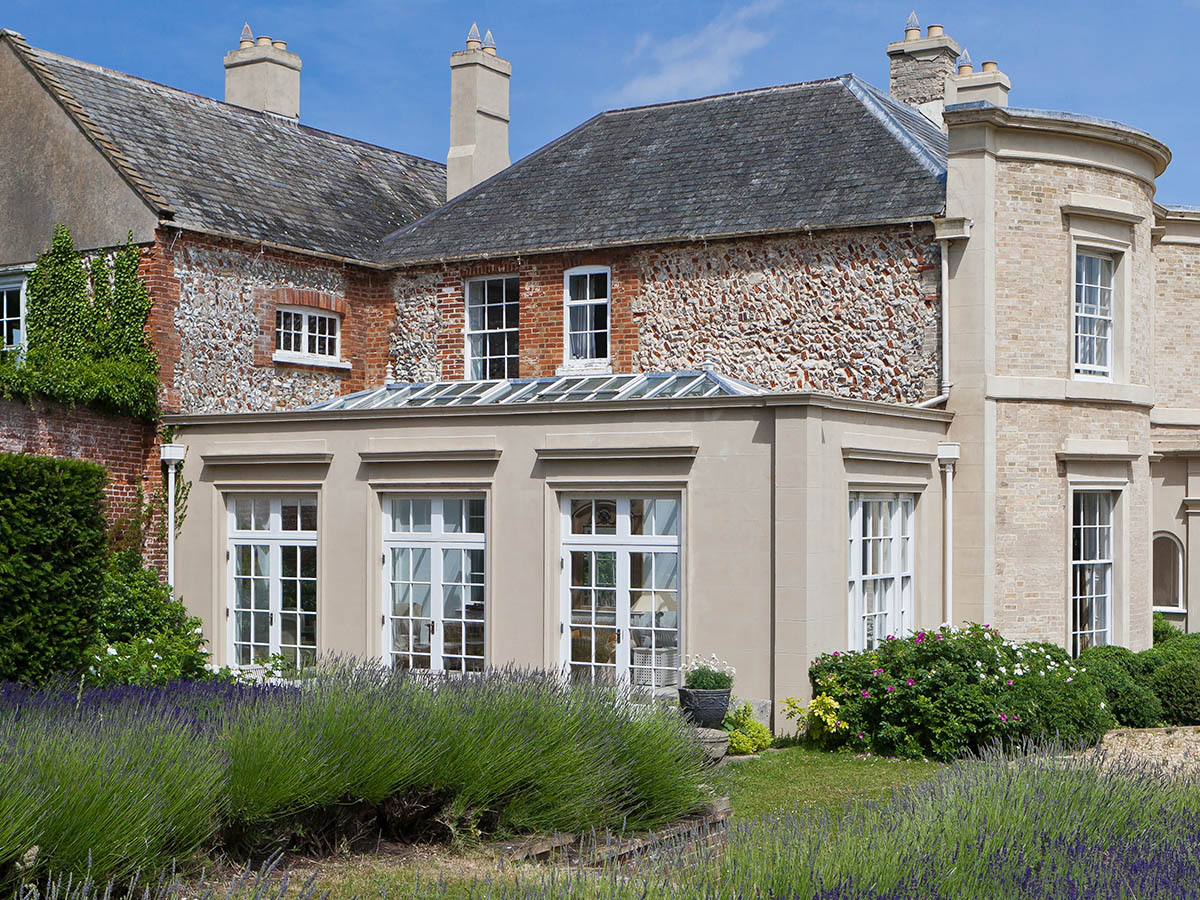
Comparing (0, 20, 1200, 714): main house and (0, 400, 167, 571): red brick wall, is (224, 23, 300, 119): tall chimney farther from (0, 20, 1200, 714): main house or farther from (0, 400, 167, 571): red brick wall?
(0, 400, 167, 571): red brick wall

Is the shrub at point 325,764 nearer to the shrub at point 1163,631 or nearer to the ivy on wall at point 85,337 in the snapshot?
the ivy on wall at point 85,337

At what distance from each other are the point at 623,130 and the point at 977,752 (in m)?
12.3

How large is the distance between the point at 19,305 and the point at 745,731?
12.3m

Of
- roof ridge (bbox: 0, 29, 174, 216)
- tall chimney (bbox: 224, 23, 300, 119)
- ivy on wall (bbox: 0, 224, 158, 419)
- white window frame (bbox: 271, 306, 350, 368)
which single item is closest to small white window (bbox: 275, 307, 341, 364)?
white window frame (bbox: 271, 306, 350, 368)

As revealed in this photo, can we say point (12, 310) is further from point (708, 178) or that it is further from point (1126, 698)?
point (1126, 698)

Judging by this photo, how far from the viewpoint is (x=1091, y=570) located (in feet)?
59.8

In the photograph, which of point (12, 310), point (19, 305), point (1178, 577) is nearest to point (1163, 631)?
point (1178, 577)

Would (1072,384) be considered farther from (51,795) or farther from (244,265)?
(51,795)

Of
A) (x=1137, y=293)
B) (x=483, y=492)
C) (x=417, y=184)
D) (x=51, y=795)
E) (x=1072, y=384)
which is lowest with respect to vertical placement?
(x=51, y=795)

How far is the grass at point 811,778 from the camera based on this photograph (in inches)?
435

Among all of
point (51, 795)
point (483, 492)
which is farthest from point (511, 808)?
point (483, 492)

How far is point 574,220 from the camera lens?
20.2 m

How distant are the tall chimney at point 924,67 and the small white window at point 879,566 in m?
8.54

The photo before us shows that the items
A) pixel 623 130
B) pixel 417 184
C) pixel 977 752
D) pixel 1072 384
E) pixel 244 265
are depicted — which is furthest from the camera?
pixel 417 184
